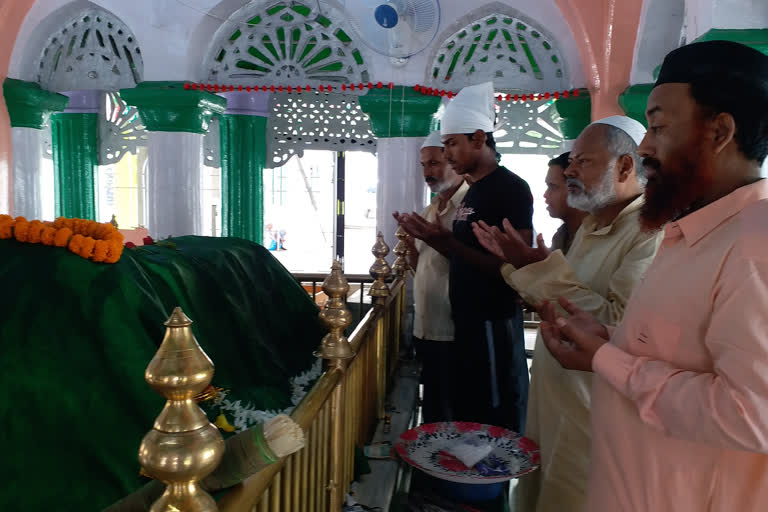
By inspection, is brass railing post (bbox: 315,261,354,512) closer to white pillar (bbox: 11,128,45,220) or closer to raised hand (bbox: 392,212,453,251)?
raised hand (bbox: 392,212,453,251)

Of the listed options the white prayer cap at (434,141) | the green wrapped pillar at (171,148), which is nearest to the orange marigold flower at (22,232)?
the white prayer cap at (434,141)

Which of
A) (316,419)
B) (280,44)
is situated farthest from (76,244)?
(280,44)

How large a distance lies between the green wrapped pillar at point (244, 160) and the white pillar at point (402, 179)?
2115mm

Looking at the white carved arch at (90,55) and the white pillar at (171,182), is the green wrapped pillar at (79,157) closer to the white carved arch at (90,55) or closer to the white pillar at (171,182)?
the white carved arch at (90,55)

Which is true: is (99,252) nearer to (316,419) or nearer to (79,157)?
(316,419)

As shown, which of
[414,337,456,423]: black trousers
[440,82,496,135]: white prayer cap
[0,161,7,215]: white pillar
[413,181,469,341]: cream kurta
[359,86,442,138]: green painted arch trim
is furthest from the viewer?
[0,161,7,215]: white pillar

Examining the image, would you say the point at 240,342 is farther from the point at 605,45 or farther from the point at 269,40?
the point at 605,45

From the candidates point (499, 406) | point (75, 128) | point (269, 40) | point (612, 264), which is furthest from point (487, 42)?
point (75, 128)

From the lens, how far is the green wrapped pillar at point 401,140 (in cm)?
477

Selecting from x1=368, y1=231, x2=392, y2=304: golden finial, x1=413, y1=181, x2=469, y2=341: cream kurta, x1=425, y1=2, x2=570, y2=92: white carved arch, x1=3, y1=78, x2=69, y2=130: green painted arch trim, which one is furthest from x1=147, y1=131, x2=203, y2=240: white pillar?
x1=413, y1=181, x2=469, y2=341: cream kurta

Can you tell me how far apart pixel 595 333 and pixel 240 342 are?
1.85 m

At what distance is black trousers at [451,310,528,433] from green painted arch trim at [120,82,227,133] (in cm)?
332

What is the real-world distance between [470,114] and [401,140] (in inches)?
87.4

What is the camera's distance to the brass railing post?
1.40 meters
